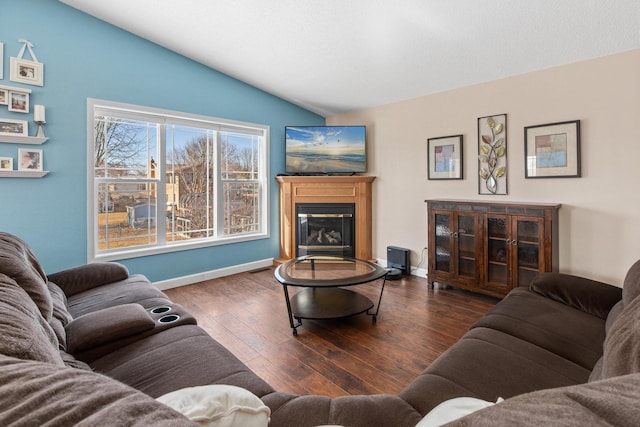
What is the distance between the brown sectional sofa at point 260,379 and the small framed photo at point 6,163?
1.24 metres

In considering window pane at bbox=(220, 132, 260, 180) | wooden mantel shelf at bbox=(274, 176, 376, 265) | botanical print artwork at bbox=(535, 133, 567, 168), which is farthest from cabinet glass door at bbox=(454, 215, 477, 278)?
window pane at bbox=(220, 132, 260, 180)

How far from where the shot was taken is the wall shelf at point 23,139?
2649mm

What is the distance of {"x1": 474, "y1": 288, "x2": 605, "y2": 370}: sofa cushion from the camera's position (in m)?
1.46

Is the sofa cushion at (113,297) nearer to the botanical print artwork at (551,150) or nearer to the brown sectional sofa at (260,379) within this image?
the brown sectional sofa at (260,379)

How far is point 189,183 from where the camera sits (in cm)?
398

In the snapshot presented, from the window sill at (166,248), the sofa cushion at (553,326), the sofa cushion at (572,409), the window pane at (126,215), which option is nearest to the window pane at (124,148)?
the window pane at (126,215)

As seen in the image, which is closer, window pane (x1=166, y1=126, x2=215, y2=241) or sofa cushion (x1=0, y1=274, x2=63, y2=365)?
sofa cushion (x1=0, y1=274, x2=63, y2=365)

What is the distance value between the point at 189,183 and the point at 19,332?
131 inches

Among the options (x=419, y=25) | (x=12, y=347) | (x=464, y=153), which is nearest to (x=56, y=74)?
(x=12, y=347)

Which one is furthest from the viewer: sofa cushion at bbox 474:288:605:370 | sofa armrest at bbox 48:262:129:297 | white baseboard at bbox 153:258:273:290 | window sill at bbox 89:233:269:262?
white baseboard at bbox 153:258:273:290

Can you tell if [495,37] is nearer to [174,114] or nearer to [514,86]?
[514,86]

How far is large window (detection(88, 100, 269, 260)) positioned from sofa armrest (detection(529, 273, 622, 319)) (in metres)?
3.51

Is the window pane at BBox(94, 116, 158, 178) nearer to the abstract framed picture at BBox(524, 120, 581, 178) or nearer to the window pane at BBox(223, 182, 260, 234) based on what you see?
the window pane at BBox(223, 182, 260, 234)

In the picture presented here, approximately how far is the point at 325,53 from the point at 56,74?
8.70 feet
